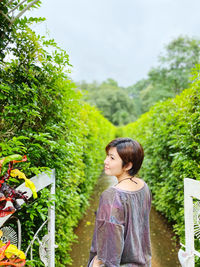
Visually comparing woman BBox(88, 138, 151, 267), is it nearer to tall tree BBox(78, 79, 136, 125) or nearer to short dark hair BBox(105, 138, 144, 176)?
short dark hair BBox(105, 138, 144, 176)

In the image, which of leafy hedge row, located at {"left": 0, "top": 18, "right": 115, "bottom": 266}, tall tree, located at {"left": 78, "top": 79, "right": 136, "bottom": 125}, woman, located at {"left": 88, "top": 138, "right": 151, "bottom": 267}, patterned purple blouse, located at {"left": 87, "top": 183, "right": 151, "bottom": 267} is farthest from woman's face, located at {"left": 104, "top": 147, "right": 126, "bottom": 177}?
tall tree, located at {"left": 78, "top": 79, "right": 136, "bottom": 125}

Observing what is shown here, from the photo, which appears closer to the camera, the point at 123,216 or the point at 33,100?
the point at 123,216

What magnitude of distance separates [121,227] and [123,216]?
7cm

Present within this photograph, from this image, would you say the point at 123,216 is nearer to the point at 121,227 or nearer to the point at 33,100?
the point at 121,227

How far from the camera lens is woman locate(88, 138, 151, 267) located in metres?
1.16

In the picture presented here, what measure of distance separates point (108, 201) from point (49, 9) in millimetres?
2202

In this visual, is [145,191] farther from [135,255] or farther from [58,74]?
[58,74]

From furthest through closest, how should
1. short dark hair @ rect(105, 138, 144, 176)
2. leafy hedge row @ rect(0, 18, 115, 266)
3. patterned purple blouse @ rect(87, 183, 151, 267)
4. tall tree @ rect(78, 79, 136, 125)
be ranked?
tall tree @ rect(78, 79, 136, 125)
leafy hedge row @ rect(0, 18, 115, 266)
short dark hair @ rect(105, 138, 144, 176)
patterned purple blouse @ rect(87, 183, 151, 267)


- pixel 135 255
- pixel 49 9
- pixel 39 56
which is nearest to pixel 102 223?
pixel 135 255

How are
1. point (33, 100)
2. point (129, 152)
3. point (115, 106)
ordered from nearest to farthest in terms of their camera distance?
point (129, 152) < point (33, 100) < point (115, 106)

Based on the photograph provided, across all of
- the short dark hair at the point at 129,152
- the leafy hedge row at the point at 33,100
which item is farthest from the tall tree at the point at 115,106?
the short dark hair at the point at 129,152

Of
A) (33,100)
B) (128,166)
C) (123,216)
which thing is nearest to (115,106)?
(33,100)

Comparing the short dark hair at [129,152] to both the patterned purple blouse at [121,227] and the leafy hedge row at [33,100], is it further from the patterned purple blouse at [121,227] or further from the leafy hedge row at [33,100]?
the leafy hedge row at [33,100]

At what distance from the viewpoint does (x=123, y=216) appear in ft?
4.00
